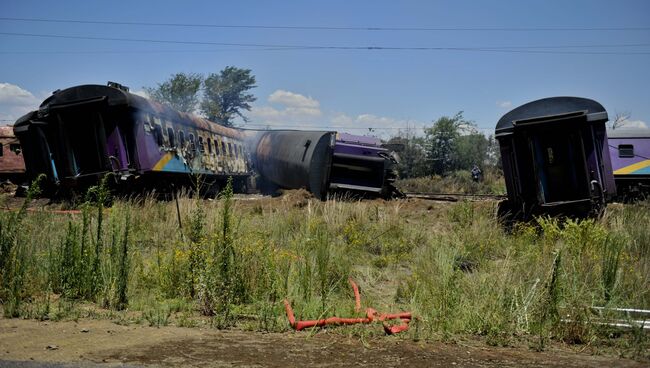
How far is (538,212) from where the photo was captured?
1220 centimetres

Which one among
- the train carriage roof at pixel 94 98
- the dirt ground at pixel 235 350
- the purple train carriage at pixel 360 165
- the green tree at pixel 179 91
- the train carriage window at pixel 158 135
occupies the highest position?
the green tree at pixel 179 91

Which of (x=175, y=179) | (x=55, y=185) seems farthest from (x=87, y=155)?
(x=175, y=179)

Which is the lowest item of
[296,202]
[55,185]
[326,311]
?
[326,311]

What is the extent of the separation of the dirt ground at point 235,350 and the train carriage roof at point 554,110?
7.96 m

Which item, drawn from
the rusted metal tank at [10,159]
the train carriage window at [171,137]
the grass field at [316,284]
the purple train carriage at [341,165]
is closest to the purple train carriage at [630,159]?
the purple train carriage at [341,165]

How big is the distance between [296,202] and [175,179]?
16.7 feet

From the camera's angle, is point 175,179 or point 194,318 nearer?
point 194,318

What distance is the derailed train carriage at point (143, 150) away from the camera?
1547 centimetres

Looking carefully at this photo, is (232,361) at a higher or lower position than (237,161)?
lower

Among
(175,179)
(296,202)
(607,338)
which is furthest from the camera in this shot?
(175,179)

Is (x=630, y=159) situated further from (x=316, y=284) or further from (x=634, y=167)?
(x=316, y=284)

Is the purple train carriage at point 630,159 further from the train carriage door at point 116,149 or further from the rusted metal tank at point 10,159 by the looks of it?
the rusted metal tank at point 10,159

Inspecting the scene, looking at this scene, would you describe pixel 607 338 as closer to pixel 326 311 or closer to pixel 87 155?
pixel 326 311

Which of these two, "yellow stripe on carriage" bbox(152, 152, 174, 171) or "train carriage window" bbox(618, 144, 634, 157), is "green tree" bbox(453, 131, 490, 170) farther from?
"yellow stripe on carriage" bbox(152, 152, 174, 171)
